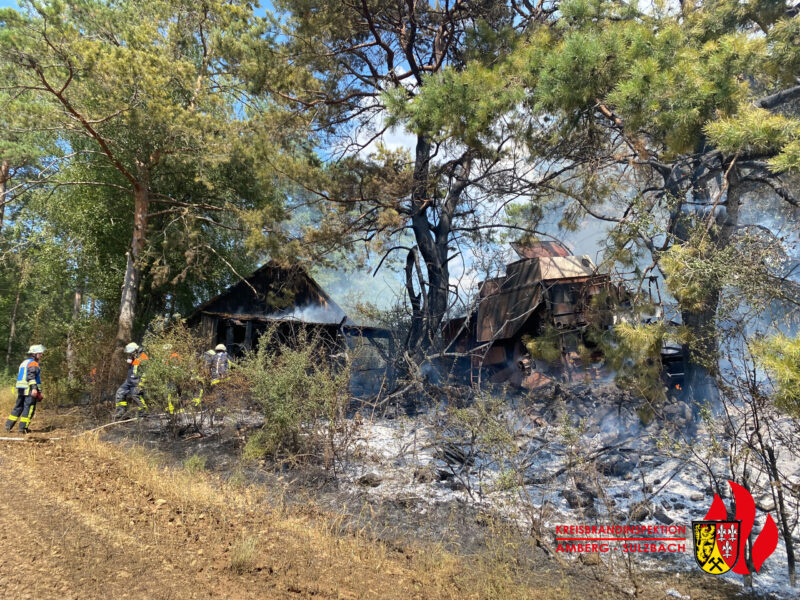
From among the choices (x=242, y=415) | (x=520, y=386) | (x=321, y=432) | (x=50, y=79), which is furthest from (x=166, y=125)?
(x=520, y=386)

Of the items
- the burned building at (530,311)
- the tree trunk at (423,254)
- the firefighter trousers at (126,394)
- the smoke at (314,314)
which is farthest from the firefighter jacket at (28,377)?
the burned building at (530,311)

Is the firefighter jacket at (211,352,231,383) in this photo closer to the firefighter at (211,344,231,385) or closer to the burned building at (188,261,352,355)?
the firefighter at (211,344,231,385)

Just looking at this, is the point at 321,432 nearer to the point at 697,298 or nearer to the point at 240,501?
the point at 240,501

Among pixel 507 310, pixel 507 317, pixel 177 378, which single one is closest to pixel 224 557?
pixel 177 378

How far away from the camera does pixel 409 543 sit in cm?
446

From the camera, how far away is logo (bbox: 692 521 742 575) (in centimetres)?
390

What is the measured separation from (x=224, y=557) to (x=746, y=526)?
14.0 ft

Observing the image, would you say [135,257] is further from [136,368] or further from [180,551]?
[180,551]

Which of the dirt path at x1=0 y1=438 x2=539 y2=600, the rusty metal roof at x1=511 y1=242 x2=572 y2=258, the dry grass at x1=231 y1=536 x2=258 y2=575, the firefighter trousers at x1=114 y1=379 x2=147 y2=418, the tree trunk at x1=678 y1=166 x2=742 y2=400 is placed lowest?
the dirt path at x1=0 y1=438 x2=539 y2=600

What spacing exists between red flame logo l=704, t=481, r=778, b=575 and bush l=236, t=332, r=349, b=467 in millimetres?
4351

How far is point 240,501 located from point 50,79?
12559mm

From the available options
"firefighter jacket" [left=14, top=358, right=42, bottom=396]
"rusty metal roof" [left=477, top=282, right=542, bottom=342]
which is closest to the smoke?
"rusty metal roof" [left=477, top=282, right=542, bottom=342]

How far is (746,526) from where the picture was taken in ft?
12.6

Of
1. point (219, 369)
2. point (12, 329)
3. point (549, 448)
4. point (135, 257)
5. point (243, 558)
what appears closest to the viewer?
point (243, 558)
